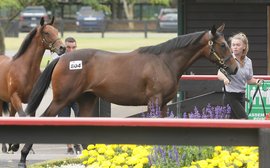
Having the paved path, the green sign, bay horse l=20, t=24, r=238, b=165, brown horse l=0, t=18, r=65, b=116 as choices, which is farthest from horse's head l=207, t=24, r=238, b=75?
brown horse l=0, t=18, r=65, b=116

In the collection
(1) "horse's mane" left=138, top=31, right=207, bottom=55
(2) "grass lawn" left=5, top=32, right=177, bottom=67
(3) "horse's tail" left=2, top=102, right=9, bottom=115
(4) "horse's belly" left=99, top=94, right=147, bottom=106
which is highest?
(1) "horse's mane" left=138, top=31, right=207, bottom=55

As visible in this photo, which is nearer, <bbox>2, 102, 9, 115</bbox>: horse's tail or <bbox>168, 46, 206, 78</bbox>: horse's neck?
<bbox>168, 46, 206, 78</bbox>: horse's neck

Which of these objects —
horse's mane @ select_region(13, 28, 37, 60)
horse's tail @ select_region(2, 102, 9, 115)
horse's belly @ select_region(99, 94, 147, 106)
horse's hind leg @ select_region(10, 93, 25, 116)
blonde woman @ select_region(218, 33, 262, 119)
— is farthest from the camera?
horse's tail @ select_region(2, 102, 9, 115)

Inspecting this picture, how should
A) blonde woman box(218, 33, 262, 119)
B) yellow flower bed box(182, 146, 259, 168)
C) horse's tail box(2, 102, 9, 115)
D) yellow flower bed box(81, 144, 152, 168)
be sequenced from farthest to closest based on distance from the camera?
horse's tail box(2, 102, 9, 115) < blonde woman box(218, 33, 262, 119) < yellow flower bed box(81, 144, 152, 168) < yellow flower bed box(182, 146, 259, 168)

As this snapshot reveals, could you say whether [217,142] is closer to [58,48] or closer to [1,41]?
[58,48]

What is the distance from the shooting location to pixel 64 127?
5262 mm

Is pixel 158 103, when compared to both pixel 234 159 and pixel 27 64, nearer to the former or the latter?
pixel 27 64

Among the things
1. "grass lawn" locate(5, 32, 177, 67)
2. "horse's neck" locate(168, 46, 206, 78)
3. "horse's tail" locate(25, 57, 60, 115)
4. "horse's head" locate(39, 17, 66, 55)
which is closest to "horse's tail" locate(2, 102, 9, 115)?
"horse's head" locate(39, 17, 66, 55)

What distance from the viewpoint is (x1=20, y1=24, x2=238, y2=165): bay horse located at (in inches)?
412

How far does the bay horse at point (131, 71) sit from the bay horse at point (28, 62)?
897 millimetres

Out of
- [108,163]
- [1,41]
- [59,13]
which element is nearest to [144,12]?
[59,13]

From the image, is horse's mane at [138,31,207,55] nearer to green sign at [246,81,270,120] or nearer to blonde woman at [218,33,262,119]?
blonde woman at [218,33,262,119]

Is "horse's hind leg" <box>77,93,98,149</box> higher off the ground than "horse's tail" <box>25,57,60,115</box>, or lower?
lower

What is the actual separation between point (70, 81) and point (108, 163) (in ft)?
10.8
